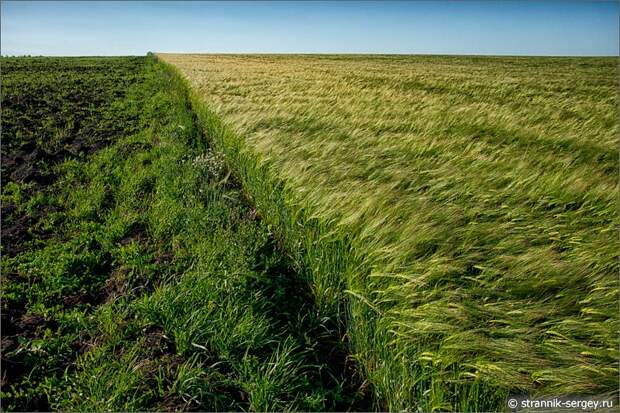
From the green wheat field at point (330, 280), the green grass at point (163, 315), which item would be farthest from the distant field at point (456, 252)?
the green grass at point (163, 315)

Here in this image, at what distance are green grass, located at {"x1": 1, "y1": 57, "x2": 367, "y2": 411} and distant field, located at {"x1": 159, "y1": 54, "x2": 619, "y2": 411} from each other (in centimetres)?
24

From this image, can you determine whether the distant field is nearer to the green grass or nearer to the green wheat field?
the green wheat field

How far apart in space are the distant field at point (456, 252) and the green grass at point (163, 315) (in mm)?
238

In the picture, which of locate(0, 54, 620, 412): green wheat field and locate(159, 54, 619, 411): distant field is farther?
locate(0, 54, 620, 412): green wheat field

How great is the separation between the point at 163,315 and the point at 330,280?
945 millimetres

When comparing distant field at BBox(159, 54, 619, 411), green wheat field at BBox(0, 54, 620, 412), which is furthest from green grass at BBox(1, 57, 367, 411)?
distant field at BBox(159, 54, 619, 411)

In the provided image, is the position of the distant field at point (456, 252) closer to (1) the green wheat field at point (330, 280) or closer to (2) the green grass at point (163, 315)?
(1) the green wheat field at point (330, 280)

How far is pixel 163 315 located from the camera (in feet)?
7.90

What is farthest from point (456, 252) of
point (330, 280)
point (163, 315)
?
point (163, 315)

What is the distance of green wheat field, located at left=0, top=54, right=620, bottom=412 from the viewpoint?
160 cm

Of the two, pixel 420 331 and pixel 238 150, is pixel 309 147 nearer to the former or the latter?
pixel 238 150

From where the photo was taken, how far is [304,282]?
2.89 metres

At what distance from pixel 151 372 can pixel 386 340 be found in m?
1.13

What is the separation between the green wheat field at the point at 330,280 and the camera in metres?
1.60
